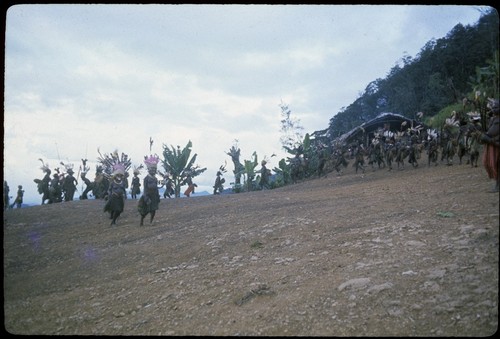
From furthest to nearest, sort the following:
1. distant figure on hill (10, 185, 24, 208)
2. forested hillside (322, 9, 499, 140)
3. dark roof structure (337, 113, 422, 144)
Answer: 1. dark roof structure (337, 113, 422, 144)
2. forested hillside (322, 9, 499, 140)
3. distant figure on hill (10, 185, 24, 208)

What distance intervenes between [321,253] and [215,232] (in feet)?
10.3

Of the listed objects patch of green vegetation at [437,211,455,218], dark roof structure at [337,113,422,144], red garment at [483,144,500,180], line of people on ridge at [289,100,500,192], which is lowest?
patch of green vegetation at [437,211,455,218]

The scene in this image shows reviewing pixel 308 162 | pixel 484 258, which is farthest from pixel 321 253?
pixel 308 162

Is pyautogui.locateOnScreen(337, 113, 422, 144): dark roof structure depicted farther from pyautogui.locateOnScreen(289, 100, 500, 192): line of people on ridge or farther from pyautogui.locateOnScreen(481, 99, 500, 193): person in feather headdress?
pyautogui.locateOnScreen(481, 99, 500, 193): person in feather headdress

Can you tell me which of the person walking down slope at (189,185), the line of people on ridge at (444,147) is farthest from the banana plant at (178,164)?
the line of people on ridge at (444,147)

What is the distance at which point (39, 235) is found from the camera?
9445mm

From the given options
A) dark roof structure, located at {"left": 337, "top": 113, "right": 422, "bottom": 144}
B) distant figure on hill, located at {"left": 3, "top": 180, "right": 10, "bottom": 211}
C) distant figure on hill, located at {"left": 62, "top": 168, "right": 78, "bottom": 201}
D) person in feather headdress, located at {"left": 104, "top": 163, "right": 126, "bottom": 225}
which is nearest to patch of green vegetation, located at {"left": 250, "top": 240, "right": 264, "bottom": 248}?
person in feather headdress, located at {"left": 104, "top": 163, "right": 126, "bottom": 225}

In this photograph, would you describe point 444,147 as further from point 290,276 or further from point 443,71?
point 443,71

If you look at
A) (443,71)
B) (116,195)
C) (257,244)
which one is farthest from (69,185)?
(443,71)

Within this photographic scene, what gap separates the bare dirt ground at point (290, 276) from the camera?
318cm

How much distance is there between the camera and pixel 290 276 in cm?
433

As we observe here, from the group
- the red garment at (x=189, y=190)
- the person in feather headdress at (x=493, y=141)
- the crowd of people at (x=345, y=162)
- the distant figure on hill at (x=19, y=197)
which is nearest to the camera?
the person in feather headdress at (x=493, y=141)

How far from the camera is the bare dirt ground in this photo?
10.4ft

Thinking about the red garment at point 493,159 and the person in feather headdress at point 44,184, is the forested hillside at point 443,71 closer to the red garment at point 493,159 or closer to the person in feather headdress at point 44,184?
the red garment at point 493,159
